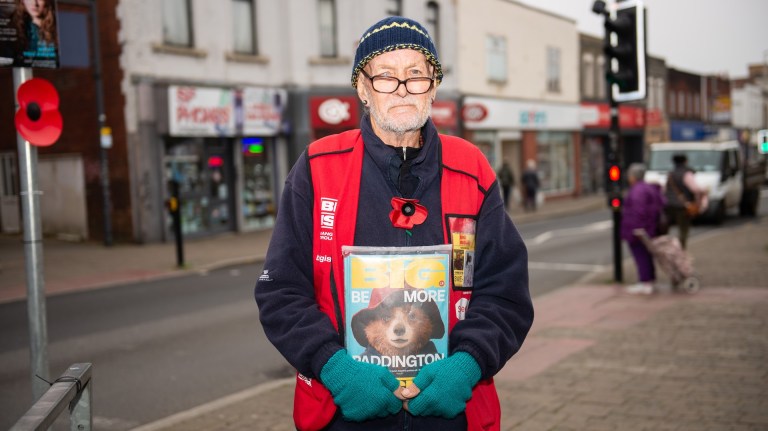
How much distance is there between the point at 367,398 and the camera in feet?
6.87

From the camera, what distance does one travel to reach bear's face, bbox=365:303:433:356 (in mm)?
2178

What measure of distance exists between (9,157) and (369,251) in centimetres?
2162

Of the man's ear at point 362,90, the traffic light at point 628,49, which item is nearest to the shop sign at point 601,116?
the traffic light at point 628,49

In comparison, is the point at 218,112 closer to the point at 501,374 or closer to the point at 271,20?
the point at 271,20

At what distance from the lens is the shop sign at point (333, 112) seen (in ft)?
70.4

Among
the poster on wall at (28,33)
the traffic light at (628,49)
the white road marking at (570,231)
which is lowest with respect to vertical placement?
the white road marking at (570,231)

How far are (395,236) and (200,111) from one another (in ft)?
56.6

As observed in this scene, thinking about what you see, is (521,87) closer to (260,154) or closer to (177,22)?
(260,154)

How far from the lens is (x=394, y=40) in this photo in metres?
2.35

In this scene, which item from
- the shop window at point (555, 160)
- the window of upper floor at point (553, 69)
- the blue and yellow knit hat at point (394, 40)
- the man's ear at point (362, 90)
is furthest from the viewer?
the window of upper floor at point (553, 69)

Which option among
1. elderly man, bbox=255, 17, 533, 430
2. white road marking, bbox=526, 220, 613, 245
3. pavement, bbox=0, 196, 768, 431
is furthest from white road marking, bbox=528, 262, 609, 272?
elderly man, bbox=255, 17, 533, 430

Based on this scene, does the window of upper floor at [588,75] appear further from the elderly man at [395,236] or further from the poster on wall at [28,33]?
the elderly man at [395,236]

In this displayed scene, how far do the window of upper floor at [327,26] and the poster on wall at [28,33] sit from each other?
18725 millimetres

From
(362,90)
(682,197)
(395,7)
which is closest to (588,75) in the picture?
(395,7)
